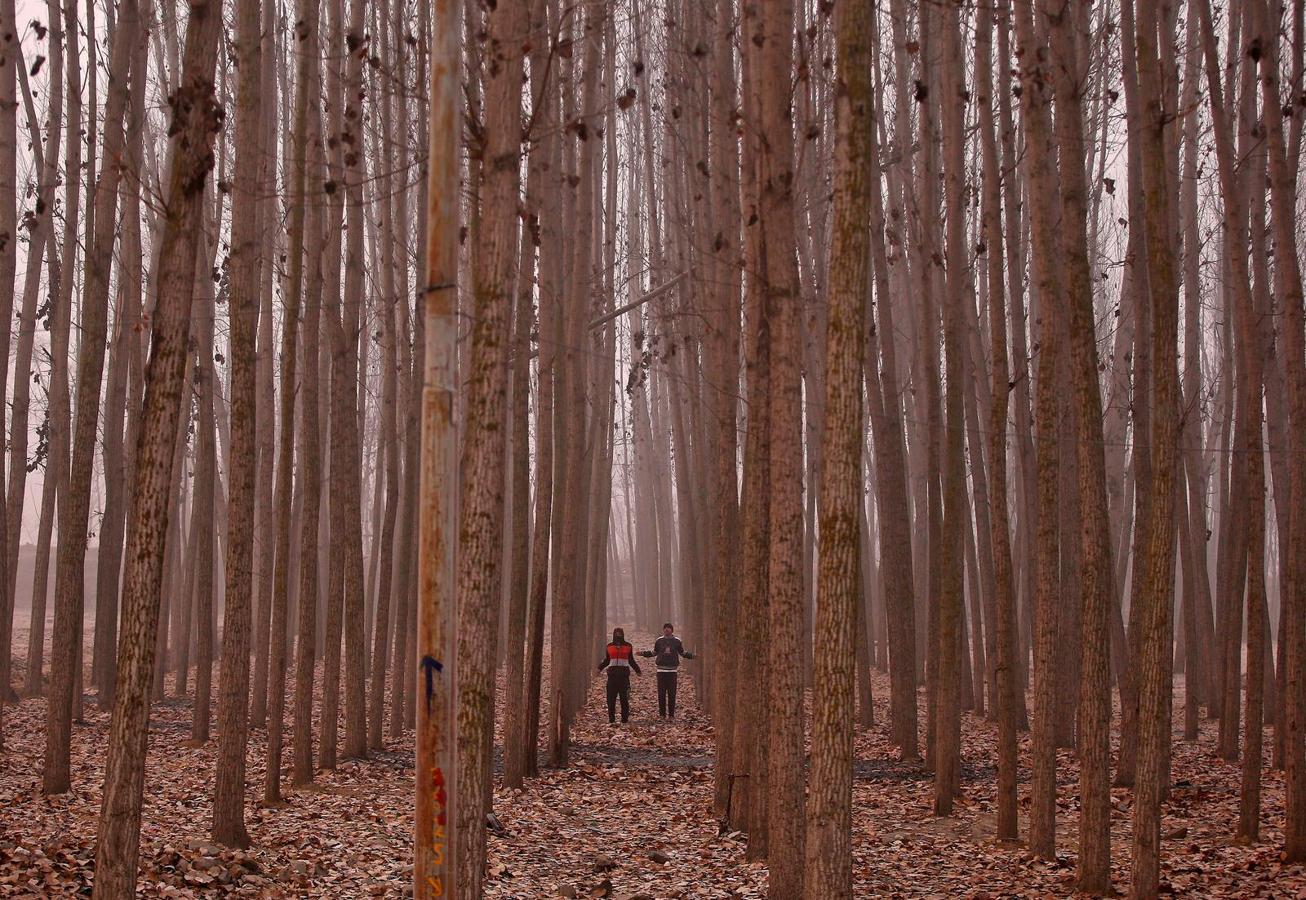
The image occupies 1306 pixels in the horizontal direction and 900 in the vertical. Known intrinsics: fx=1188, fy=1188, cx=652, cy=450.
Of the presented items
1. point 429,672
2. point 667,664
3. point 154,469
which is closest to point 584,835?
point 154,469

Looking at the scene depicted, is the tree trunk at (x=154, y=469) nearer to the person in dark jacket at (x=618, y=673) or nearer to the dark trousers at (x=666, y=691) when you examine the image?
the person in dark jacket at (x=618, y=673)

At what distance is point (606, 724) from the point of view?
16.4m

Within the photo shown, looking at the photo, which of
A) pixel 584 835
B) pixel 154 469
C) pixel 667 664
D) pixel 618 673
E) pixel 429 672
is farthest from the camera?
pixel 667 664

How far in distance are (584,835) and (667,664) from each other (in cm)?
713

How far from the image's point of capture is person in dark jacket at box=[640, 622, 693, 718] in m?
16.3

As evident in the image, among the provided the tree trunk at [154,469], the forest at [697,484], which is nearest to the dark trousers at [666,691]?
the forest at [697,484]

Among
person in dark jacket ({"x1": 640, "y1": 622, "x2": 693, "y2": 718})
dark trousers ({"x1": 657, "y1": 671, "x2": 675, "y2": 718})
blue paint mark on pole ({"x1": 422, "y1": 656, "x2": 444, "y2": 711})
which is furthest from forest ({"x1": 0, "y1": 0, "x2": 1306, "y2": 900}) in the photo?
dark trousers ({"x1": 657, "y1": 671, "x2": 675, "y2": 718})

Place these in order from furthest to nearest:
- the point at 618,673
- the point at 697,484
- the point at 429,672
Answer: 1. the point at 618,673
2. the point at 697,484
3. the point at 429,672

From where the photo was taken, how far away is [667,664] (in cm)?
1658

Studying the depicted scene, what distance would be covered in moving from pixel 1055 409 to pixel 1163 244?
1295 millimetres

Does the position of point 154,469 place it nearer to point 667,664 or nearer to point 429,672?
point 429,672

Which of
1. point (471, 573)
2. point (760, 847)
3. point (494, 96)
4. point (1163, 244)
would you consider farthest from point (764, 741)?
point (494, 96)

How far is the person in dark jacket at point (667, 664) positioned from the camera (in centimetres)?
1631

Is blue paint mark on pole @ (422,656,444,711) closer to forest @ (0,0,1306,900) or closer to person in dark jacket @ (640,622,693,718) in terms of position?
forest @ (0,0,1306,900)
